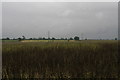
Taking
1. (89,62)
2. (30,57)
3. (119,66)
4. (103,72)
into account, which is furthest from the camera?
(30,57)

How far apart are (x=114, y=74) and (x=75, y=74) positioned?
1306 mm

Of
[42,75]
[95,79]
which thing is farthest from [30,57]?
[95,79]

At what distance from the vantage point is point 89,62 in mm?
4996

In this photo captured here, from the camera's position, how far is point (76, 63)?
493cm

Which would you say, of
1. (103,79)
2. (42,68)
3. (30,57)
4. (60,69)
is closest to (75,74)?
(60,69)

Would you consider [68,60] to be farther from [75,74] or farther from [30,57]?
[30,57]

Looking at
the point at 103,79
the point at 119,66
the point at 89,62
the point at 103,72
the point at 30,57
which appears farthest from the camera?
the point at 30,57

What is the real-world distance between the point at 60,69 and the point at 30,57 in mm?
1922

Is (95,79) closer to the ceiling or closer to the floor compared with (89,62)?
closer to the floor

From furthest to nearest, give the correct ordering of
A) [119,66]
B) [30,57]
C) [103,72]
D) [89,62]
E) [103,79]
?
[30,57], [89,62], [119,66], [103,72], [103,79]

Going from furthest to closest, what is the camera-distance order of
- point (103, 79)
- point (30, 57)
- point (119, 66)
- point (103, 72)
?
1. point (30, 57)
2. point (119, 66)
3. point (103, 72)
4. point (103, 79)

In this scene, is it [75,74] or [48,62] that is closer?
[75,74]

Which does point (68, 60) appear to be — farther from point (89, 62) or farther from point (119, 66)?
point (119, 66)

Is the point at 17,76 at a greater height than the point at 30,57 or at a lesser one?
lesser
